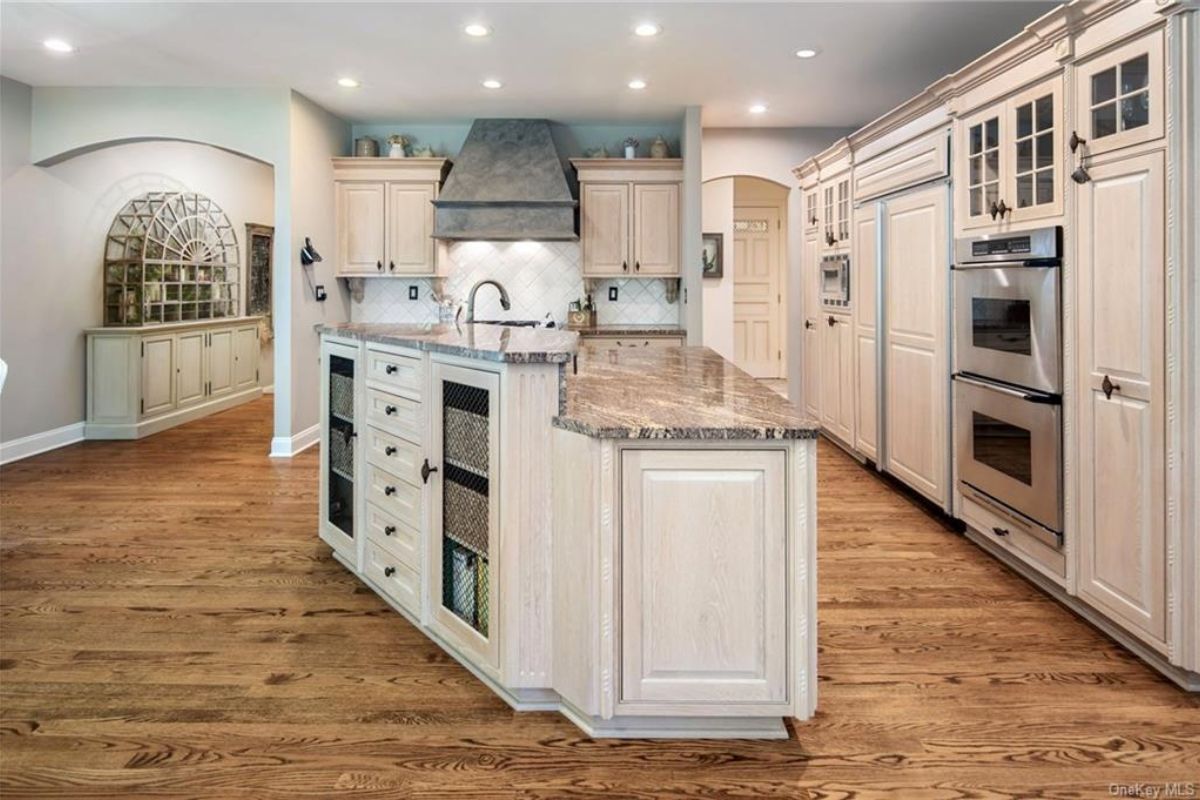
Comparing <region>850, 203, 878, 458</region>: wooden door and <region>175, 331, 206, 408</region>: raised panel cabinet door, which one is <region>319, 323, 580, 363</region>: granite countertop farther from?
<region>175, 331, 206, 408</region>: raised panel cabinet door

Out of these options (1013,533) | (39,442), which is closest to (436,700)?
(1013,533)

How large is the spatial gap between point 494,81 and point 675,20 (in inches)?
63.0

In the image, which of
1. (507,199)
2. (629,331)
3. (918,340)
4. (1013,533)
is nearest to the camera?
(1013,533)

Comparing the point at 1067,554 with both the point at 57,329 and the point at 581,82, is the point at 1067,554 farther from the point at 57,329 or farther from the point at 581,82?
the point at 57,329

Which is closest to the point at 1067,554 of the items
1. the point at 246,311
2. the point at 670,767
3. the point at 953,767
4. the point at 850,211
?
the point at 953,767

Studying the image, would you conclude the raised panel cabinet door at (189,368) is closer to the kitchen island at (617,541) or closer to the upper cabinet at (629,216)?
the upper cabinet at (629,216)

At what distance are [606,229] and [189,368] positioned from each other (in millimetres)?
4164

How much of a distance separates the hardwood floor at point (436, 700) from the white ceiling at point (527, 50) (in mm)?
2724

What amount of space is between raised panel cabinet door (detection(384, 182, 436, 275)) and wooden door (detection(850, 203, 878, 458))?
3.38 meters

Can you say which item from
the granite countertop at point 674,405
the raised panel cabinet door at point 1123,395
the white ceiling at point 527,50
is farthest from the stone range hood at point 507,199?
the raised panel cabinet door at point 1123,395

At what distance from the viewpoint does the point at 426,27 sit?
172 inches

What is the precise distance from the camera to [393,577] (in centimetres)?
292

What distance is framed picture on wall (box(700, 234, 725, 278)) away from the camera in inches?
337

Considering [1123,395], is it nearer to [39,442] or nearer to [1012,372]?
[1012,372]
